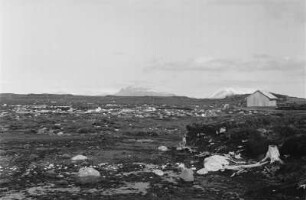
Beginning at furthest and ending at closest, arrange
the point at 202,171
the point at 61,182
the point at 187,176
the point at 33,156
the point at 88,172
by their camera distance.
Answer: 1. the point at 33,156
2. the point at 202,171
3. the point at 88,172
4. the point at 187,176
5. the point at 61,182

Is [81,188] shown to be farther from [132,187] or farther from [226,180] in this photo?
[226,180]

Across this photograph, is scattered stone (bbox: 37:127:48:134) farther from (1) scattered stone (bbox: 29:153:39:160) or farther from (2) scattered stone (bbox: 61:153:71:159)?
(2) scattered stone (bbox: 61:153:71:159)

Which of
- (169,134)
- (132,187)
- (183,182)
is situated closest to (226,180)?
(183,182)

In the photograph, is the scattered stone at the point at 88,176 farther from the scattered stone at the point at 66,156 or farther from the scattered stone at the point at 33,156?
the scattered stone at the point at 33,156

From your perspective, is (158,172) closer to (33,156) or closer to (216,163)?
(216,163)

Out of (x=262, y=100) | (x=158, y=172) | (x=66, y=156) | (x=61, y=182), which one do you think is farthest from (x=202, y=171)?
(x=262, y=100)

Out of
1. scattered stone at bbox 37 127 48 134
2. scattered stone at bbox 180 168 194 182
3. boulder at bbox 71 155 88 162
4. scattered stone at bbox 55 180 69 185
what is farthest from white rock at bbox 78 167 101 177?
scattered stone at bbox 37 127 48 134

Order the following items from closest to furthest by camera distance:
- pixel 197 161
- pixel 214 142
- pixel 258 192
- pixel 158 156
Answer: pixel 258 192
pixel 197 161
pixel 158 156
pixel 214 142

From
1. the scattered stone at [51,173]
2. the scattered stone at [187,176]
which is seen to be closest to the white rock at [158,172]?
the scattered stone at [187,176]
